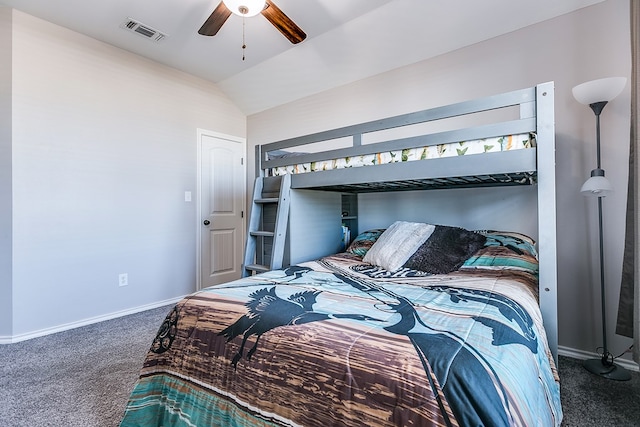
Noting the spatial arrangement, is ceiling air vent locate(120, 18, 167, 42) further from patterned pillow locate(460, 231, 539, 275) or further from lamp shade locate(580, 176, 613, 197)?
lamp shade locate(580, 176, 613, 197)

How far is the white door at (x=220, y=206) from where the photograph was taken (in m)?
3.60

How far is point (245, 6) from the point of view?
1.85m

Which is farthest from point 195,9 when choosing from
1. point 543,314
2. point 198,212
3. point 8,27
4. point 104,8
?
point 543,314

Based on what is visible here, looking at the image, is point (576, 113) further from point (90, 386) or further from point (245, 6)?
point (90, 386)

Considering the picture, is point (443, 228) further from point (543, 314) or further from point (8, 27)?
point (8, 27)

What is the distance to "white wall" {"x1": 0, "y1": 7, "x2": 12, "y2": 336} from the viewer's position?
90.7 inches

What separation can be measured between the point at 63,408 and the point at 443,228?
242 centimetres

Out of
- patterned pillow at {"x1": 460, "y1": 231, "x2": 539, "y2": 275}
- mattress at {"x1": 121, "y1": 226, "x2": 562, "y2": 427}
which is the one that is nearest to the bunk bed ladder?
mattress at {"x1": 121, "y1": 226, "x2": 562, "y2": 427}

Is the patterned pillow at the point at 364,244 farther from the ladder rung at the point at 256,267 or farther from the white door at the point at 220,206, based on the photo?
the white door at the point at 220,206

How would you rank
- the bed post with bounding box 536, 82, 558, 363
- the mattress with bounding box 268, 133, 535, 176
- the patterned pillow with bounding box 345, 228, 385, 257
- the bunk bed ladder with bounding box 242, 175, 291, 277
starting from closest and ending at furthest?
the bed post with bounding box 536, 82, 558, 363 → the mattress with bounding box 268, 133, 535, 176 → the bunk bed ladder with bounding box 242, 175, 291, 277 → the patterned pillow with bounding box 345, 228, 385, 257

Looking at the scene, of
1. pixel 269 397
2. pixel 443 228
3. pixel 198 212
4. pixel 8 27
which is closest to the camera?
pixel 269 397

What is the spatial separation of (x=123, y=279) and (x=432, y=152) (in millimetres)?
3005

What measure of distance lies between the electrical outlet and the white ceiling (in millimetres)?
2218

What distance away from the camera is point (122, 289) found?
292 centimetres
